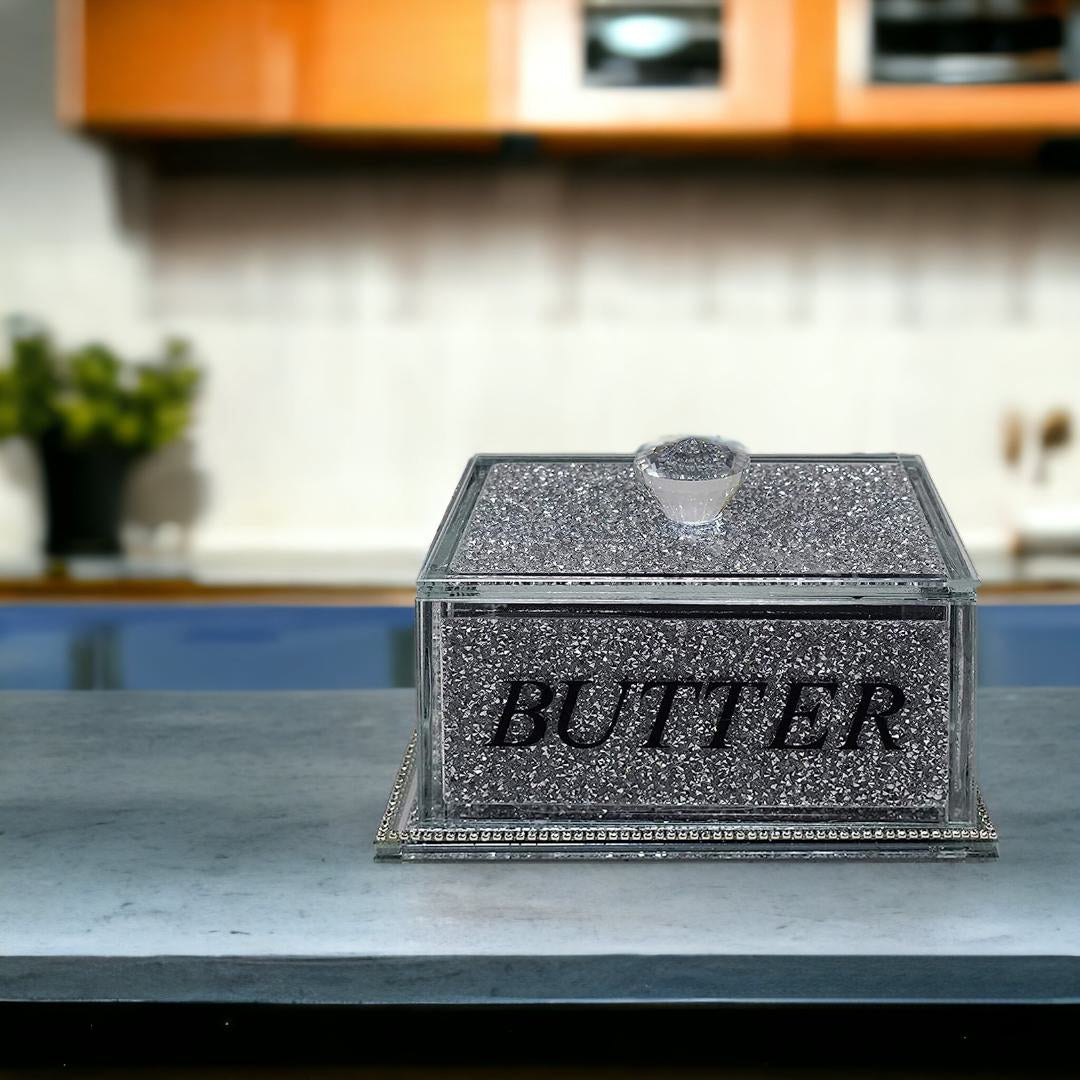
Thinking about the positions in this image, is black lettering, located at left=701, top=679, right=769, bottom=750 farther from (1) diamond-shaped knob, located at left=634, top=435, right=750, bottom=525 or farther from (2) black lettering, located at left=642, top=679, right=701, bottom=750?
(1) diamond-shaped knob, located at left=634, top=435, right=750, bottom=525

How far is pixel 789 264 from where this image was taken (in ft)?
10.9

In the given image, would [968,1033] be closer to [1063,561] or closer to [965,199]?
[1063,561]

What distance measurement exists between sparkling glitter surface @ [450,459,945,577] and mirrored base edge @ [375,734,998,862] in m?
0.14

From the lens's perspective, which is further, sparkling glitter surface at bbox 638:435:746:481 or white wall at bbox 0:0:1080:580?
white wall at bbox 0:0:1080:580

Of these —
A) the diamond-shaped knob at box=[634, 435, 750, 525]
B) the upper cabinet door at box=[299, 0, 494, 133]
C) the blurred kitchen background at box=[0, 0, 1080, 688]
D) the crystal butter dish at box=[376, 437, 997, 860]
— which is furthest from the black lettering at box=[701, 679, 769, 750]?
the blurred kitchen background at box=[0, 0, 1080, 688]

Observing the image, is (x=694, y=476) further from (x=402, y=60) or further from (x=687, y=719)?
(x=402, y=60)

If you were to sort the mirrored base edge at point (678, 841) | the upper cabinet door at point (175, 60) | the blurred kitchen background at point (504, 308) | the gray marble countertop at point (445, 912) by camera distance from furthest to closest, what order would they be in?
the blurred kitchen background at point (504, 308) → the upper cabinet door at point (175, 60) → the mirrored base edge at point (678, 841) → the gray marble countertop at point (445, 912)

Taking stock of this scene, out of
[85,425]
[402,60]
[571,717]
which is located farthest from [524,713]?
[85,425]

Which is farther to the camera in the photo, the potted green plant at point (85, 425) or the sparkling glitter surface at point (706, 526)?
the potted green plant at point (85, 425)

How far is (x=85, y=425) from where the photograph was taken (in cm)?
302

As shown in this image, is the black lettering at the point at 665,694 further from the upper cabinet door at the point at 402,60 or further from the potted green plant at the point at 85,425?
the potted green plant at the point at 85,425

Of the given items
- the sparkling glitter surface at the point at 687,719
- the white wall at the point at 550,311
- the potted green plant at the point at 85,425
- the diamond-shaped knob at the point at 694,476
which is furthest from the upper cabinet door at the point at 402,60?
the sparkling glitter surface at the point at 687,719

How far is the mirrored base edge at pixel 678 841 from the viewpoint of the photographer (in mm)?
801

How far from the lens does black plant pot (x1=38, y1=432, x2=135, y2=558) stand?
10.2 feet
